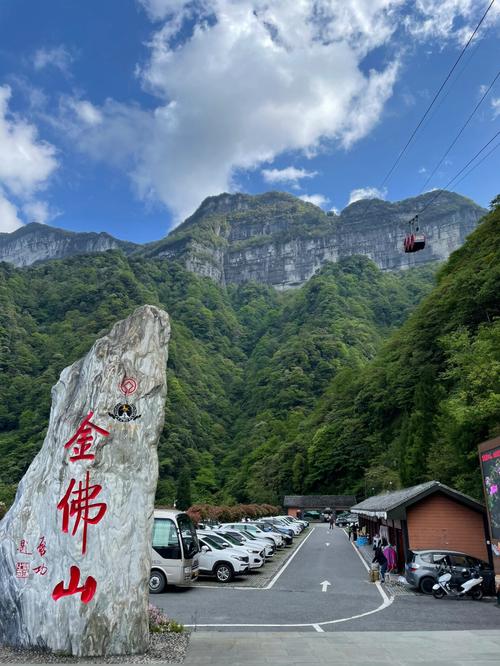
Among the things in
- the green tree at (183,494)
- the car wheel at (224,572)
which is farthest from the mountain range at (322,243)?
the car wheel at (224,572)

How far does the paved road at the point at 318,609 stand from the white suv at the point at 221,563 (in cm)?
126

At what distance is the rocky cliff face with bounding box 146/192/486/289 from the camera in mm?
164250

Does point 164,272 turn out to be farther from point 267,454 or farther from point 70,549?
point 70,549

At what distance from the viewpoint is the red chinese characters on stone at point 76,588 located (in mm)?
6617

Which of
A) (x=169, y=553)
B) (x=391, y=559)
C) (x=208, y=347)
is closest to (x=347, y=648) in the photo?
(x=169, y=553)

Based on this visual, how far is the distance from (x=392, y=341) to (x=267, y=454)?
25.7 meters

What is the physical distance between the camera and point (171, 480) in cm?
7188

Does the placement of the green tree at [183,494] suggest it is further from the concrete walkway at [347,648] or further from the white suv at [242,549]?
the concrete walkway at [347,648]

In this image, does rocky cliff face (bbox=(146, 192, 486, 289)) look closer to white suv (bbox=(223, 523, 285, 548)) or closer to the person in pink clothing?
white suv (bbox=(223, 523, 285, 548))

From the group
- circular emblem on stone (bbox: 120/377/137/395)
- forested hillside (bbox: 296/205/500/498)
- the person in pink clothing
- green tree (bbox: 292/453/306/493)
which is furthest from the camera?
green tree (bbox: 292/453/306/493)

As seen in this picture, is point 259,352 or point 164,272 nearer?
point 259,352

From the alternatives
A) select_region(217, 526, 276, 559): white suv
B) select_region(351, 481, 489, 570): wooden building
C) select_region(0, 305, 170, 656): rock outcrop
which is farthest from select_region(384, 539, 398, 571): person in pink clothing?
select_region(0, 305, 170, 656): rock outcrop

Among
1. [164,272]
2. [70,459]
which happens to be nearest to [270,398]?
[164,272]

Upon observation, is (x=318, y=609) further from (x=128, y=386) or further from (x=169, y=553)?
(x=128, y=386)
